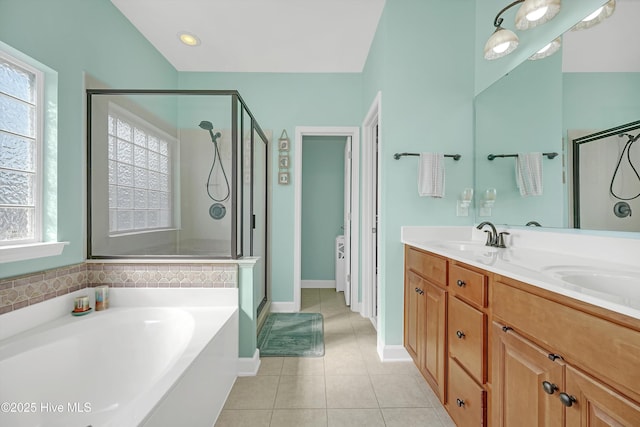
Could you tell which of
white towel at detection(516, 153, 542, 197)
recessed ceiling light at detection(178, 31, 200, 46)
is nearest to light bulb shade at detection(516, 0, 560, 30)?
white towel at detection(516, 153, 542, 197)

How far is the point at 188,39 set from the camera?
7.88 ft

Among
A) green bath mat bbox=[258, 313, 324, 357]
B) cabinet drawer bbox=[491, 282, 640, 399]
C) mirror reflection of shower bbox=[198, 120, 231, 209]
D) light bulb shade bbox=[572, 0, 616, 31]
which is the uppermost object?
light bulb shade bbox=[572, 0, 616, 31]

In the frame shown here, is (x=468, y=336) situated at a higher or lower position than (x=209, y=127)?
lower

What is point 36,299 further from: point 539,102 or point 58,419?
point 539,102

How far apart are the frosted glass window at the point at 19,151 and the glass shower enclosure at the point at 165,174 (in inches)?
12.3

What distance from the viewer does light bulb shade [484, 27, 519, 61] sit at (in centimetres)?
154

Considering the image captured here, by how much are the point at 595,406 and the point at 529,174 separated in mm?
1273

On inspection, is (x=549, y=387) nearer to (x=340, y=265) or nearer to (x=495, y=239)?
(x=495, y=239)

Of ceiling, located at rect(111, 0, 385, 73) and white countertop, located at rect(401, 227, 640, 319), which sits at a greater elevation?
ceiling, located at rect(111, 0, 385, 73)

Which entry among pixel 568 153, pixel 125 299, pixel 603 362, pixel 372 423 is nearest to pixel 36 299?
pixel 125 299

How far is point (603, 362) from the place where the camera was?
2.10 feet

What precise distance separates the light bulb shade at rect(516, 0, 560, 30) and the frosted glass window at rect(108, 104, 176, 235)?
7.63 ft

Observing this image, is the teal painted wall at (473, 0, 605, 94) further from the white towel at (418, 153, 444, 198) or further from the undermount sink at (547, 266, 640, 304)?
the undermount sink at (547, 266, 640, 304)

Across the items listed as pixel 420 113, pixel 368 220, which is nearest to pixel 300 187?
pixel 368 220
